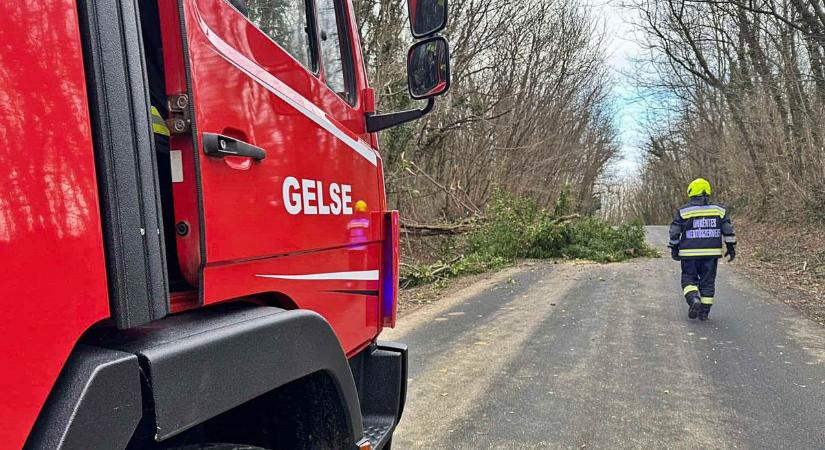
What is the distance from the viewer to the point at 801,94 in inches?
588

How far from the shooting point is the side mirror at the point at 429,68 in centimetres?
242

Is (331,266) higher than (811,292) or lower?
higher

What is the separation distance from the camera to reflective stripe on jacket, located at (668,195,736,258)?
634 centimetres

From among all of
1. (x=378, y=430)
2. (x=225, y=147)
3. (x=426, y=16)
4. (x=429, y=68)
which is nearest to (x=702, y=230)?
(x=429, y=68)

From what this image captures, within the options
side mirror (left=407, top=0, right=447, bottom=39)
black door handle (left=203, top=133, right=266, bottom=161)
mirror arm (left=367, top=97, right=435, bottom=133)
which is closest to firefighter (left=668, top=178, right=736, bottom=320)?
mirror arm (left=367, top=97, right=435, bottom=133)

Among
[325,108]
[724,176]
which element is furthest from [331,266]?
[724,176]

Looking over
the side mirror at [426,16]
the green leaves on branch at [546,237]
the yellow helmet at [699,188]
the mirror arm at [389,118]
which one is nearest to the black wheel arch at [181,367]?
the mirror arm at [389,118]

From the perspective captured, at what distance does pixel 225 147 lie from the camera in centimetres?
142

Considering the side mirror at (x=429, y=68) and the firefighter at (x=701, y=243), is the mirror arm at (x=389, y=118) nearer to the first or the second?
the side mirror at (x=429, y=68)

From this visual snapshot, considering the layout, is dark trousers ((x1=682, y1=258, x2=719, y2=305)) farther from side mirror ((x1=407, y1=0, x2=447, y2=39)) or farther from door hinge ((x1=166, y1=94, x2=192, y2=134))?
door hinge ((x1=166, y1=94, x2=192, y2=134))

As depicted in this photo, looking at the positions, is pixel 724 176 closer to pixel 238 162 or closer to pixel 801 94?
pixel 801 94

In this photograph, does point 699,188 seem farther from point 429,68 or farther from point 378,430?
point 378,430

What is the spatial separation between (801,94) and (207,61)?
1801cm

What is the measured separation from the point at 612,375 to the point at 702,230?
9.34ft
